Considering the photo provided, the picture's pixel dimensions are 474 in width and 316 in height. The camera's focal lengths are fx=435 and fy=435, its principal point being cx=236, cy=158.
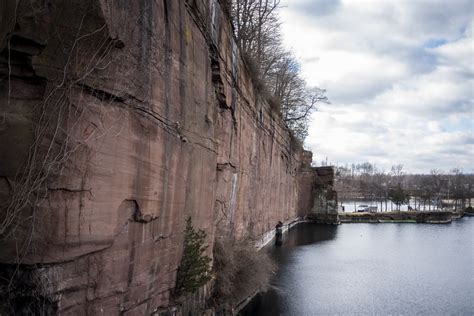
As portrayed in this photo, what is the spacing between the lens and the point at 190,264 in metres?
8.09

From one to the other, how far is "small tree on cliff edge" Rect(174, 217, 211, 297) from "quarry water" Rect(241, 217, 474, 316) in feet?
18.5

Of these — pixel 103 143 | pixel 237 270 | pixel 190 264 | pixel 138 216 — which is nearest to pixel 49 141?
pixel 103 143

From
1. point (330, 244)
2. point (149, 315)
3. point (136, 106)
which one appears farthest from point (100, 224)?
point (330, 244)

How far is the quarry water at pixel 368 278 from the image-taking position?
14766 mm

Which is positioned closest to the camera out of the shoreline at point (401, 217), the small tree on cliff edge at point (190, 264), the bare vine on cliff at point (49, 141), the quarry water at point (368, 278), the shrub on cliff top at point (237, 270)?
the bare vine on cliff at point (49, 141)

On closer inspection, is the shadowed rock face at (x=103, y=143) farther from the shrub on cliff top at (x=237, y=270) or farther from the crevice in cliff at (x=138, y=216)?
the shrub on cliff top at (x=237, y=270)

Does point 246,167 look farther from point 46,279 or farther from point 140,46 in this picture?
point 46,279

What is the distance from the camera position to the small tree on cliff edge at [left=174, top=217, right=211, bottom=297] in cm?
792

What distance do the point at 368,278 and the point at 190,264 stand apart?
1357 centimetres

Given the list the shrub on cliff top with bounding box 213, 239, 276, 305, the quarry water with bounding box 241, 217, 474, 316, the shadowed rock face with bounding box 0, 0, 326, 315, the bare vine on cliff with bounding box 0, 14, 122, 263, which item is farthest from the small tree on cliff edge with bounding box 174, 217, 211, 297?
the quarry water with bounding box 241, 217, 474, 316

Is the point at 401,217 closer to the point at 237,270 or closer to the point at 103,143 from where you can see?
the point at 237,270

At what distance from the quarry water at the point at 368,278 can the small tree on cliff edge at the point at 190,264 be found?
18.5ft

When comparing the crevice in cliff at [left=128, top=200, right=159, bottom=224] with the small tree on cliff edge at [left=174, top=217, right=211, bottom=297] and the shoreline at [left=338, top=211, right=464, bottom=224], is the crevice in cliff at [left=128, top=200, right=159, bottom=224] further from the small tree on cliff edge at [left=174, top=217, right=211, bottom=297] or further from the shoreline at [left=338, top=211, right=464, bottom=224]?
the shoreline at [left=338, top=211, right=464, bottom=224]

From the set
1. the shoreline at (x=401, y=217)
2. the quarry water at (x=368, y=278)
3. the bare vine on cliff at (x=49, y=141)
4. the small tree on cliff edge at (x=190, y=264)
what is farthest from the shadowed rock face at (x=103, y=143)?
the shoreline at (x=401, y=217)
